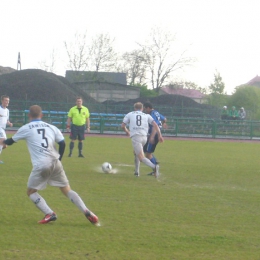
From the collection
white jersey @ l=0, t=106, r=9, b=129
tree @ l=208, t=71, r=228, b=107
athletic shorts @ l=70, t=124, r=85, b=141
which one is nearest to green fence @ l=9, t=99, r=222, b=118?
tree @ l=208, t=71, r=228, b=107

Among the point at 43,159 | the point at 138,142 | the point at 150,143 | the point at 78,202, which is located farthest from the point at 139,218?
the point at 150,143

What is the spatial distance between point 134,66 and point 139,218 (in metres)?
58.5

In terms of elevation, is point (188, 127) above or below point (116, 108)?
below

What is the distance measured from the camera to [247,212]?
870cm

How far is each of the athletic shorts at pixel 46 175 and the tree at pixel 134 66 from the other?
2212 inches

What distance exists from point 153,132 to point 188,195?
2955 mm

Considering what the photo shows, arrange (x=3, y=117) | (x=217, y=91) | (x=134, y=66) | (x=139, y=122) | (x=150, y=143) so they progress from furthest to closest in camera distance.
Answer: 1. (x=217, y=91)
2. (x=134, y=66)
3. (x=3, y=117)
4. (x=150, y=143)
5. (x=139, y=122)

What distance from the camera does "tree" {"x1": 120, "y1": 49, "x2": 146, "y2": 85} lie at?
6322 cm

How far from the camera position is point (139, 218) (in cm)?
789

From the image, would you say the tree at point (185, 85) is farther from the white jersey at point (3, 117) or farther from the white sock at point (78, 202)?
the white sock at point (78, 202)

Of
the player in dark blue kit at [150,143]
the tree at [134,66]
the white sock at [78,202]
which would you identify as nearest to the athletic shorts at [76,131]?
the player in dark blue kit at [150,143]

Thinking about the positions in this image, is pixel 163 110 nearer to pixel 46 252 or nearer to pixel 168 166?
pixel 168 166

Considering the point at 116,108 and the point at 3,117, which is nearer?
the point at 3,117

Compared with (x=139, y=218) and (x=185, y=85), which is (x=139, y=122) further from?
(x=185, y=85)
